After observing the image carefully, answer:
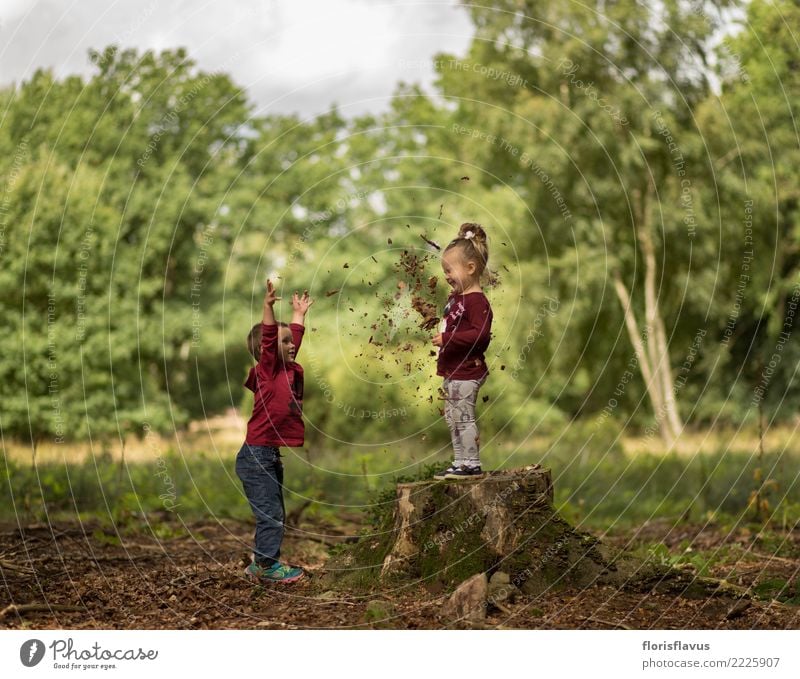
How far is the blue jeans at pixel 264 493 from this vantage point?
6.95m

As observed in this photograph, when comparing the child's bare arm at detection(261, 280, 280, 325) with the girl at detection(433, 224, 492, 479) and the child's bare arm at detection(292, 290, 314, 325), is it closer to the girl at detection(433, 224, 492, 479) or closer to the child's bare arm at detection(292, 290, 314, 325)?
the child's bare arm at detection(292, 290, 314, 325)

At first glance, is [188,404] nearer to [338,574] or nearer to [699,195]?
[699,195]

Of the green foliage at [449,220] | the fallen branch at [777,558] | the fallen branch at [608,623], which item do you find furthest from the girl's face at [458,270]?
the green foliage at [449,220]

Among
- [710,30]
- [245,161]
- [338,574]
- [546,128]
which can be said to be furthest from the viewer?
[245,161]

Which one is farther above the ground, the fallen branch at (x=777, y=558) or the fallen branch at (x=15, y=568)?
the fallen branch at (x=15, y=568)

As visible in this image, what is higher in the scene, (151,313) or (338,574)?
(151,313)

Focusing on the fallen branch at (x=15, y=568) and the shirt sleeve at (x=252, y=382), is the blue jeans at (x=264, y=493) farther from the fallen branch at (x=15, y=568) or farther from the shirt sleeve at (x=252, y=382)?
the fallen branch at (x=15, y=568)

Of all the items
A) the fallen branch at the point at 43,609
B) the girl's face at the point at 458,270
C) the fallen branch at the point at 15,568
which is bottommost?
the fallen branch at the point at 43,609

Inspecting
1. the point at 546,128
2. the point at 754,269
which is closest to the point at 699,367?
the point at 754,269

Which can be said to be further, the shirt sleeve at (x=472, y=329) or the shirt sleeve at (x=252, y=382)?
the shirt sleeve at (x=252, y=382)

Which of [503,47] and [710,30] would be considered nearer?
[710,30]

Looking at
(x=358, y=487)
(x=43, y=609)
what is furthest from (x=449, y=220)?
(x=43, y=609)

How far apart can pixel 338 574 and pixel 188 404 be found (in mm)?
21848

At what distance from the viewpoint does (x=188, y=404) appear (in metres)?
28.1
